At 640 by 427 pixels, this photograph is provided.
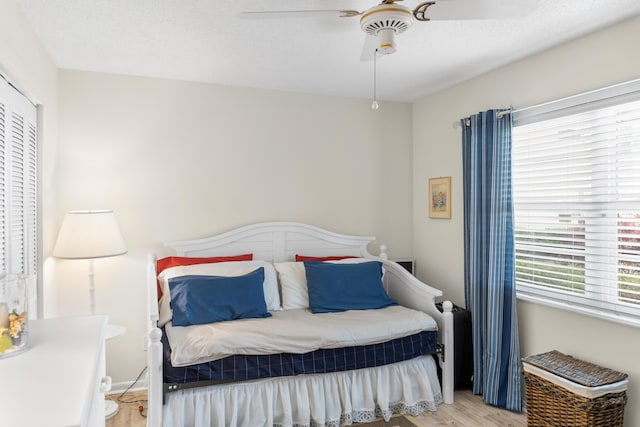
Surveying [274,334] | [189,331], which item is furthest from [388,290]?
[189,331]

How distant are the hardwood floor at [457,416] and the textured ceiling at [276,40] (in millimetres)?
2436

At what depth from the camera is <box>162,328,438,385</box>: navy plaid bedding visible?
2479 millimetres

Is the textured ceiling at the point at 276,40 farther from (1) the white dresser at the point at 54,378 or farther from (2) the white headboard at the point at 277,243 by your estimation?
(1) the white dresser at the point at 54,378

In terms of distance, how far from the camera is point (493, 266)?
3.12m

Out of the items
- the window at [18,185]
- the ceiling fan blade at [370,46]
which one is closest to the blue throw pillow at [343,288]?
the ceiling fan blade at [370,46]

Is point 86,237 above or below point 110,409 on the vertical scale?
above

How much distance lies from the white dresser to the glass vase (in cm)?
4

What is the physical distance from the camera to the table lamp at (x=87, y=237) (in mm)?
2854

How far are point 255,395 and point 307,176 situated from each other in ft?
6.51

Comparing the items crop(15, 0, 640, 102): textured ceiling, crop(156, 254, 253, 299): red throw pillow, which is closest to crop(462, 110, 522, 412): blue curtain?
crop(15, 0, 640, 102): textured ceiling

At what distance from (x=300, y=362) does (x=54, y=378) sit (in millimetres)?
1614

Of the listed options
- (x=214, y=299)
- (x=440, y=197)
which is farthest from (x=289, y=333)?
(x=440, y=197)

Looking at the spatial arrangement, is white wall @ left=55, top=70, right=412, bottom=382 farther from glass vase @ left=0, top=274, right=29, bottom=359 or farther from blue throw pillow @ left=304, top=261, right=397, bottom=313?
glass vase @ left=0, top=274, right=29, bottom=359

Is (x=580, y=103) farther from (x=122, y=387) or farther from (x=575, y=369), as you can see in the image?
(x=122, y=387)
